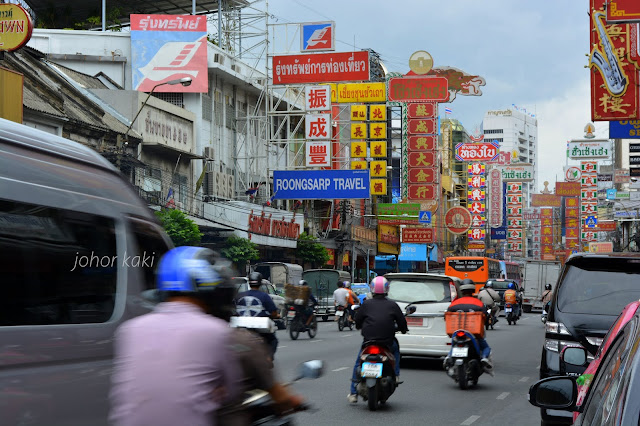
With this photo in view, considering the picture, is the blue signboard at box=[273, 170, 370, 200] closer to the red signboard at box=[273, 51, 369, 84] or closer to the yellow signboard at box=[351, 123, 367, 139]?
the red signboard at box=[273, 51, 369, 84]

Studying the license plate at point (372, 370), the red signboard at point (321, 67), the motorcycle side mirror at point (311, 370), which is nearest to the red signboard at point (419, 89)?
the red signboard at point (321, 67)

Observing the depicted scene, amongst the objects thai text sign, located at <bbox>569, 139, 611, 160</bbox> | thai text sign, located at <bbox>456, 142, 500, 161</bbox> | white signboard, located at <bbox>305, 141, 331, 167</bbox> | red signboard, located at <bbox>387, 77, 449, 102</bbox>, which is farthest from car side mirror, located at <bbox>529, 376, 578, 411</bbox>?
thai text sign, located at <bbox>569, 139, 611, 160</bbox>

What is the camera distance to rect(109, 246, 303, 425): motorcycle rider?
371 centimetres

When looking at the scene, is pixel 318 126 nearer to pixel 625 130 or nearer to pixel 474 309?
pixel 625 130

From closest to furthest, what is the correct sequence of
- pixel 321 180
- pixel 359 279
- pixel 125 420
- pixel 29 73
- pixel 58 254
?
pixel 125 420 < pixel 58 254 < pixel 29 73 < pixel 321 180 < pixel 359 279

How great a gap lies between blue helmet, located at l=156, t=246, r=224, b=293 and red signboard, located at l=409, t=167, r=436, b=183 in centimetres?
5477

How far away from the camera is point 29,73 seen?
32.6m

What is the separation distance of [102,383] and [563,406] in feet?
9.51

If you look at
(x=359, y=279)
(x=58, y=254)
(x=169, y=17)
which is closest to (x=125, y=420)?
(x=58, y=254)

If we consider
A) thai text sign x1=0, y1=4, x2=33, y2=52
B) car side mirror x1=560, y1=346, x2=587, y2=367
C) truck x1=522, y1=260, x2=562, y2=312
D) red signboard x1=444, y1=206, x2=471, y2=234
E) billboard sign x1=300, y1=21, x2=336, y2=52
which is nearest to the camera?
car side mirror x1=560, y1=346, x2=587, y2=367

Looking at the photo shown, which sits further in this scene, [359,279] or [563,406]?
[359,279]

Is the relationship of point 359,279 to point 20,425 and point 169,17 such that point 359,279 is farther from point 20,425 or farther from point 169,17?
point 20,425

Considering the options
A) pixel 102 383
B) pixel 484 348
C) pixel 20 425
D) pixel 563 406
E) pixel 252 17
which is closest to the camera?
pixel 563 406

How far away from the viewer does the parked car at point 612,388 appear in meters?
2.70
